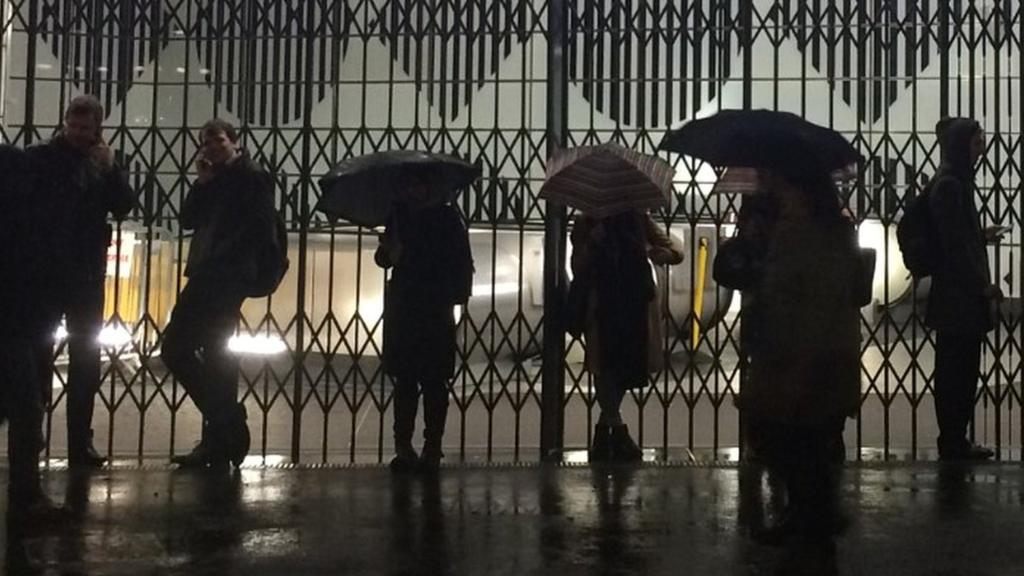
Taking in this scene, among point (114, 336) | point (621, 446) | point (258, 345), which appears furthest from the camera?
point (258, 345)

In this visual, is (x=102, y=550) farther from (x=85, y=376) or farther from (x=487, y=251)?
(x=487, y=251)

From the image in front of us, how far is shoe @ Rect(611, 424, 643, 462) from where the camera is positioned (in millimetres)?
5785

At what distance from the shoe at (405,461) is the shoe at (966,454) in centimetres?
279

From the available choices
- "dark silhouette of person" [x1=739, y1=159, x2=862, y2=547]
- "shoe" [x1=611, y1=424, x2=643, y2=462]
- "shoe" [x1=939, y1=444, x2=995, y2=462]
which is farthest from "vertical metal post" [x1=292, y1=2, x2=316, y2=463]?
"shoe" [x1=939, y1=444, x2=995, y2=462]

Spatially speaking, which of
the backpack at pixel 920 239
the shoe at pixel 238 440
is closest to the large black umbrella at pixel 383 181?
the shoe at pixel 238 440

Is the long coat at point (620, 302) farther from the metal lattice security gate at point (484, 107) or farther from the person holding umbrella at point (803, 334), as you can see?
the person holding umbrella at point (803, 334)

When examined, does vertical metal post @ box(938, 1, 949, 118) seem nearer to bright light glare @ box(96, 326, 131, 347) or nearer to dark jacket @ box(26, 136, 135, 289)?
dark jacket @ box(26, 136, 135, 289)

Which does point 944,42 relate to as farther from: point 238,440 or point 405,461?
point 238,440

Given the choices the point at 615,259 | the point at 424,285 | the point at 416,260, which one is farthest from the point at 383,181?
the point at 615,259

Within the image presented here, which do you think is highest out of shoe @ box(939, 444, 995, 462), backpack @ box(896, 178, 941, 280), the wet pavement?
backpack @ box(896, 178, 941, 280)

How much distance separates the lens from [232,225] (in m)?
Answer: 5.26

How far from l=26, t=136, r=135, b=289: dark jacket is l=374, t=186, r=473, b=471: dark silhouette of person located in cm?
130

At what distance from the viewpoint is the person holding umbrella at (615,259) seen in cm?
555

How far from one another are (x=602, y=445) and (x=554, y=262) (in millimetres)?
1050
